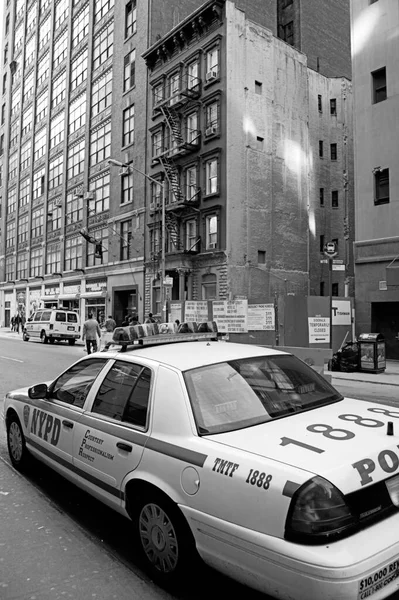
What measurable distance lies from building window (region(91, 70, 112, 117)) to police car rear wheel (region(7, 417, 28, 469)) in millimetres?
37810

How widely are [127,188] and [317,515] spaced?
35.5 m

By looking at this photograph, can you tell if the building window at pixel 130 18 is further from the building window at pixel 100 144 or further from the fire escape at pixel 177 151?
the fire escape at pixel 177 151

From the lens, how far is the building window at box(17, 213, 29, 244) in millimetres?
52844

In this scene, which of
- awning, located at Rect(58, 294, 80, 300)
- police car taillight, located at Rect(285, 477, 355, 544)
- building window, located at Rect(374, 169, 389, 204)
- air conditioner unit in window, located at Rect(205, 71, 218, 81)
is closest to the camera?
police car taillight, located at Rect(285, 477, 355, 544)

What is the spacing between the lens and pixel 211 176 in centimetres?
2884

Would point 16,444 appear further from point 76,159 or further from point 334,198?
point 76,159

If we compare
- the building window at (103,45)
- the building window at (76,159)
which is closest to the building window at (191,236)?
the building window at (76,159)

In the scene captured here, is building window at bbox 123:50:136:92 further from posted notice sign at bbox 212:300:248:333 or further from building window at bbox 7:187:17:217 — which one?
building window at bbox 7:187:17:217

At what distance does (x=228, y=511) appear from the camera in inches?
97.0

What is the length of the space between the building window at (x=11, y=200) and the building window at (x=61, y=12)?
19.2 m

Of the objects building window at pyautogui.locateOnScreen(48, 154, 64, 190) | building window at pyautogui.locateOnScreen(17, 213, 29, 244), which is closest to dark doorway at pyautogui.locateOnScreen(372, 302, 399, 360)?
building window at pyautogui.locateOnScreen(48, 154, 64, 190)

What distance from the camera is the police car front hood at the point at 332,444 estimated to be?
2.38 meters

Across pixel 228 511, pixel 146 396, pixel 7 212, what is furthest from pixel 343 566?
pixel 7 212

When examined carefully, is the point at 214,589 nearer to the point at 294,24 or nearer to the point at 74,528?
the point at 74,528
